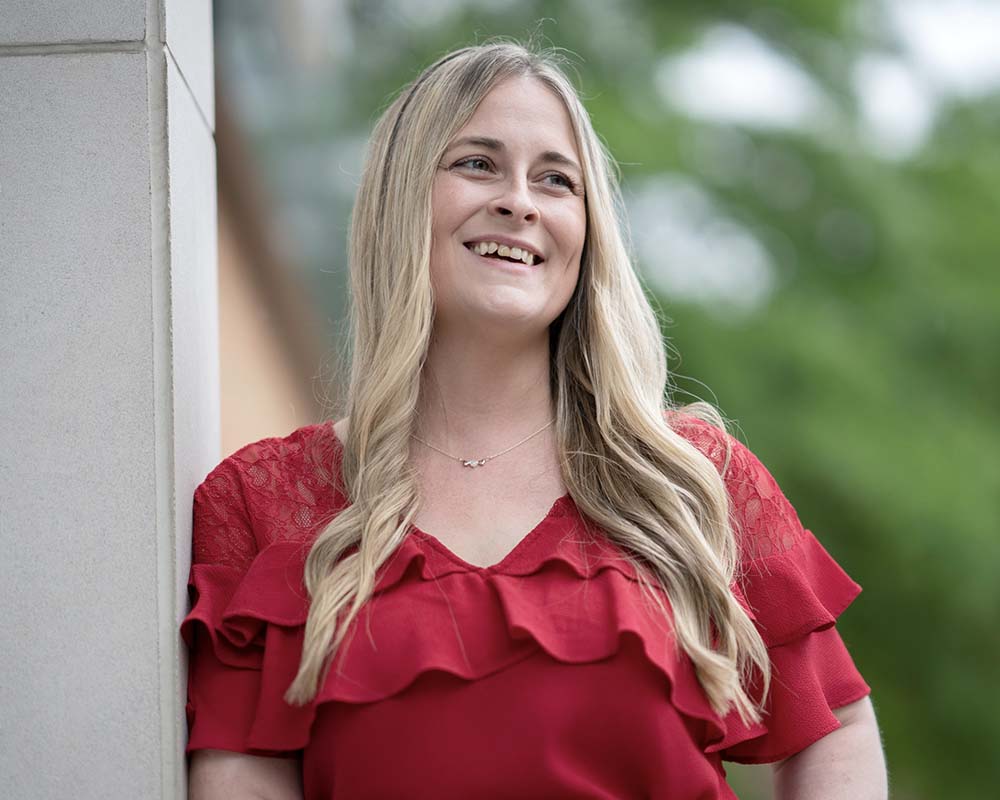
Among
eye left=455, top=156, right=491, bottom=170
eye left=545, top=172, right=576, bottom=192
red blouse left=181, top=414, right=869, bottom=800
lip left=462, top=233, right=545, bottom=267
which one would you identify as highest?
eye left=455, top=156, right=491, bottom=170

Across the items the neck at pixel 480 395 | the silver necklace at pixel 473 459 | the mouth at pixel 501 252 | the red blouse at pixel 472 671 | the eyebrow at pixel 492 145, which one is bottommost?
the red blouse at pixel 472 671

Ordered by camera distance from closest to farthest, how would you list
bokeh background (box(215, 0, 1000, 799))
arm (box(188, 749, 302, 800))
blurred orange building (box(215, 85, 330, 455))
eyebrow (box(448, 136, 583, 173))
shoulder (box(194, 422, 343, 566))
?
1. arm (box(188, 749, 302, 800))
2. shoulder (box(194, 422, 343, 566))
3. eyebrow (box(448, 136, 583, 173))
4. blurred orange building (box(215, 85, 330, 455))
5. bokeh background (box(215, 0, 1000, 799))

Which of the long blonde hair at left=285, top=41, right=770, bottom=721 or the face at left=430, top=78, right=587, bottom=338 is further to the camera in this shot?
the face at left=430, top=78, right=587, bottom=338

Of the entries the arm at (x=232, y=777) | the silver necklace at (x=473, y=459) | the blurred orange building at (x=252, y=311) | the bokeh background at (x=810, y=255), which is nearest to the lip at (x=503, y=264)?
the silver necklace at (x=473, y=459)

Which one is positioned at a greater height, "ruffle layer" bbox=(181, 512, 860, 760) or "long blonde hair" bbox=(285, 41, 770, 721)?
"long blonde hair" bbox=(285, 41, 770, 721)

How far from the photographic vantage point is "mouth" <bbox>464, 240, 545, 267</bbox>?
89.7 inches

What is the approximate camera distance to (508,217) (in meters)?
2.27

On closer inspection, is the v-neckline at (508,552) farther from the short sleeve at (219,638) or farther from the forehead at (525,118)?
the forehead at (525,118)

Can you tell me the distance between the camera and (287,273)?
6.72 m

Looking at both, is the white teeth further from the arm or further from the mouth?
the arm

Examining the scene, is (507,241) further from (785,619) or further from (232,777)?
(232,777)

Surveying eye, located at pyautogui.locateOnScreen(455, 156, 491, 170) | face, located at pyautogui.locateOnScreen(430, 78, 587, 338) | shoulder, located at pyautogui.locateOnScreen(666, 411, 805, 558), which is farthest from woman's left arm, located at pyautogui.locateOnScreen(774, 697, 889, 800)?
eye, located at pyautogui.locateOnScreen(455, 156, 491, 170)

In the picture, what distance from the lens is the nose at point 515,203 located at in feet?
7.40

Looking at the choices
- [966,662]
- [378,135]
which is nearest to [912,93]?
[966,662]
